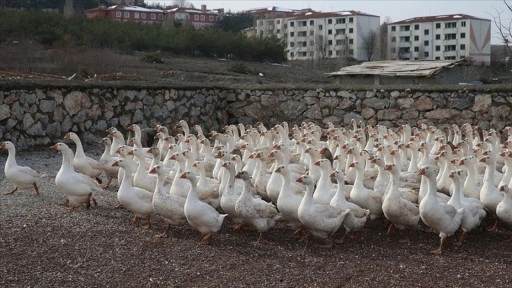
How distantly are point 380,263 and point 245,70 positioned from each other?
23698mm

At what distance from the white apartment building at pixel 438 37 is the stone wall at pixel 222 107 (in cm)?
4355

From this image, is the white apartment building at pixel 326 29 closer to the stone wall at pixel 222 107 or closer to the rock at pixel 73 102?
the stone wall at pixel 222 107

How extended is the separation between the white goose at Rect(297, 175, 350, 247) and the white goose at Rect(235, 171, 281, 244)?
0.41m

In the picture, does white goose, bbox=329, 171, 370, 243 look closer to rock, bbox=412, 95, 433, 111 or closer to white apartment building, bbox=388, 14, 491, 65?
rock, bbox=412, 95, 433, 111

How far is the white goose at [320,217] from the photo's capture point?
6.86m

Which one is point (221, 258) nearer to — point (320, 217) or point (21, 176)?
point (320, 217)

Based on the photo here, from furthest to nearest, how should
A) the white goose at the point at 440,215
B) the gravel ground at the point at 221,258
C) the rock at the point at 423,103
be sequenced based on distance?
the rock at the point at 423,103 → the white goose at the point at 440,215 → the gravel ground at the point at 221,258

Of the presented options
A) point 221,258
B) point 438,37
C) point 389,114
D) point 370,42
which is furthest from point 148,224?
point 438,37

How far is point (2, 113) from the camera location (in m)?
12.4

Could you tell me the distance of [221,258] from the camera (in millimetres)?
6449

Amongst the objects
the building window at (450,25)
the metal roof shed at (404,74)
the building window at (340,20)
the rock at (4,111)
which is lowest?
the rock at (4,111)

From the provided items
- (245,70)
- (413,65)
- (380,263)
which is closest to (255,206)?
A: (380,263)

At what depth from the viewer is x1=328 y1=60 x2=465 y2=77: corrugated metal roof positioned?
703 inches

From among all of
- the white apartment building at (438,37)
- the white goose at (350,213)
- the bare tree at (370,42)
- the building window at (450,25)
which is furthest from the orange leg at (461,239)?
the building window at (450,25)
